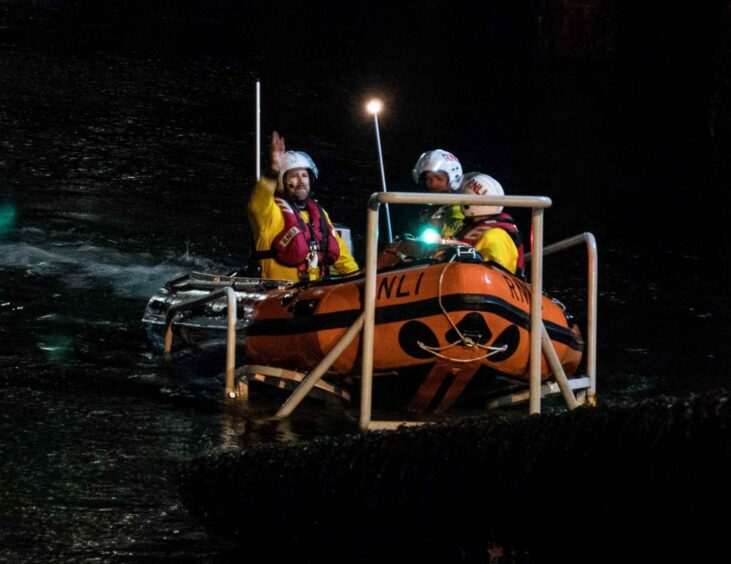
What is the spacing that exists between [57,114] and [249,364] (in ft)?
41.3

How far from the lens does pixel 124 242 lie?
13594 mm

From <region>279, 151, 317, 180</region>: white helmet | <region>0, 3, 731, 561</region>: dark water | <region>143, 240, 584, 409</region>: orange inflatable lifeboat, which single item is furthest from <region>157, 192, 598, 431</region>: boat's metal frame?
<region>279, 151, 317, 180</region>: white helmet

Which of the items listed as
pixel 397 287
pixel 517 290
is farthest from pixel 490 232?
pixel 397 287

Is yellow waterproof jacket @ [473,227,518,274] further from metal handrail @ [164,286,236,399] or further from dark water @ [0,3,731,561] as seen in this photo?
metal handrail @ [164,286,236,399]

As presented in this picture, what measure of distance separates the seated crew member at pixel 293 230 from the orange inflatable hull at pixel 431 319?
1.73m

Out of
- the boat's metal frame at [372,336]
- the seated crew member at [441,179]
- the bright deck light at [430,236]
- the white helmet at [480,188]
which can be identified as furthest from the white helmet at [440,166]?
the boat's metal frame at [372,336]

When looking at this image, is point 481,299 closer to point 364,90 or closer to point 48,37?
point 364,90

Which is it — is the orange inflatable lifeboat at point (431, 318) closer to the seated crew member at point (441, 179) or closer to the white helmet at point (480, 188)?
the white helmet at point (480, 188)

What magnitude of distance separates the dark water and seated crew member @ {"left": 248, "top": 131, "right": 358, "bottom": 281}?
3.39ft

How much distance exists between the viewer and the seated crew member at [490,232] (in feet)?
26.4

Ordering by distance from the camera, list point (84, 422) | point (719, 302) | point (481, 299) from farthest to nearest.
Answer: point (719, 302), point (84, 422), point (481, 299)

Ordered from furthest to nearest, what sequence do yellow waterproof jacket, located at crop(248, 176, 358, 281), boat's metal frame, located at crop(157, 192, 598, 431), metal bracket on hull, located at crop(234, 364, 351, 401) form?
yellow waterproof jacket, located at crop(248, 176, 358, 281) → metal bracket on hull, located at crop(234, 364, 351, 401) → boat's metal frame, located at crop(157, 192, 598, 431)

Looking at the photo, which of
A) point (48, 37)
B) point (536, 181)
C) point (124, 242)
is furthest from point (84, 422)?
point (48, 37)

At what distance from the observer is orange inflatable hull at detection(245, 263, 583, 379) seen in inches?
277
